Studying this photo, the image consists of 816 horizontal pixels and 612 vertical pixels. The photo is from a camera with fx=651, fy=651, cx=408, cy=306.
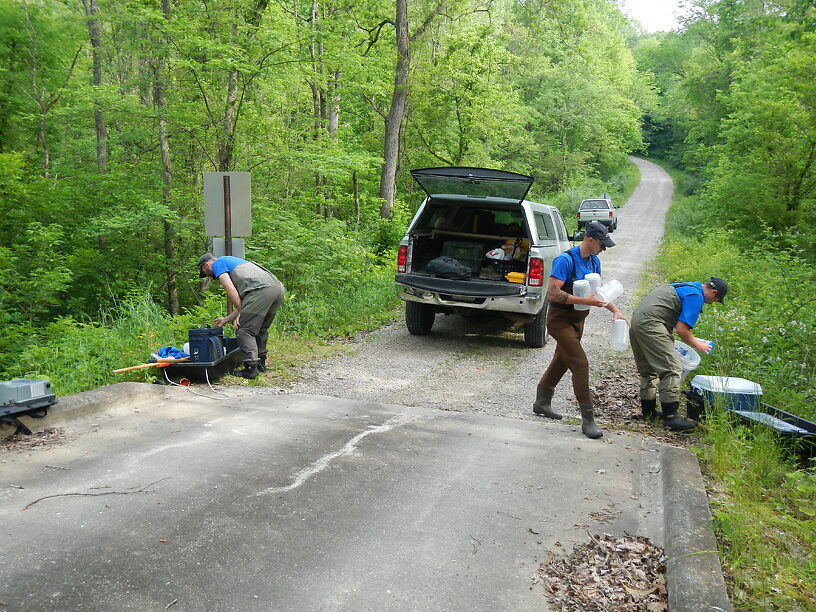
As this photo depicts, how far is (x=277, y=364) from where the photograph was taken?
804cm

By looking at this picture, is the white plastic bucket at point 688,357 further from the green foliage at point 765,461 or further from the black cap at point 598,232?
the black cap at point 598,232

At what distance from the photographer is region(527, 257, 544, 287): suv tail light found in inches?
347

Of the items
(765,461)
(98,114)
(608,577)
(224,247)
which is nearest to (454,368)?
(224,247)

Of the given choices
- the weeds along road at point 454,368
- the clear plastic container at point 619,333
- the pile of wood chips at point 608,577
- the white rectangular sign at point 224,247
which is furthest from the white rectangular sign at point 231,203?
the pile of wood chips at point 608,577

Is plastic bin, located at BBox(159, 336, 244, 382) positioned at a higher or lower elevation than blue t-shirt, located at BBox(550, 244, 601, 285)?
lower

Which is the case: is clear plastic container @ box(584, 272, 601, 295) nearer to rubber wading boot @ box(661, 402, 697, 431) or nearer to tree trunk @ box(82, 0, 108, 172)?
rubber wading boot @ box(661, 402, 697, 431)

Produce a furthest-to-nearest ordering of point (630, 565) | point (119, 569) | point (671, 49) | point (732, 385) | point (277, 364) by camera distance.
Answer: point (671, 49), point (277, 364), point (732, 385), point (630, 565), point (119, 569)

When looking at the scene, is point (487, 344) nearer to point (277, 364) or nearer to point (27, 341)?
point (277, 364)

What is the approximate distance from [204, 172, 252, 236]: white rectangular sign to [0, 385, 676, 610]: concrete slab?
2.40 meters

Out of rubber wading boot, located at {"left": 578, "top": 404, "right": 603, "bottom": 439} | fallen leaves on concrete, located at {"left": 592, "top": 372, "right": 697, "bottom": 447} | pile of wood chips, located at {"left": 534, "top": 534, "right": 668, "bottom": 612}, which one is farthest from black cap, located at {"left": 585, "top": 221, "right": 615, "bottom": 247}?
pile of wood chips, located at {"left": 534, "top": 534, "right": 668, "bottom": 612}

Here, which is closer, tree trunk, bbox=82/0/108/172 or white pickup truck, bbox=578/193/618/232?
tree trunk, bbox=82/0/108/172

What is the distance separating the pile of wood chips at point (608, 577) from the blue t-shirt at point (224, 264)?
497cm

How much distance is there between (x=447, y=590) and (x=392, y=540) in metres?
0.56

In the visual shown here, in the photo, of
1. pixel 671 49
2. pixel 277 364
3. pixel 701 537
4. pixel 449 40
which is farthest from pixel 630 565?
pixel 671 49
